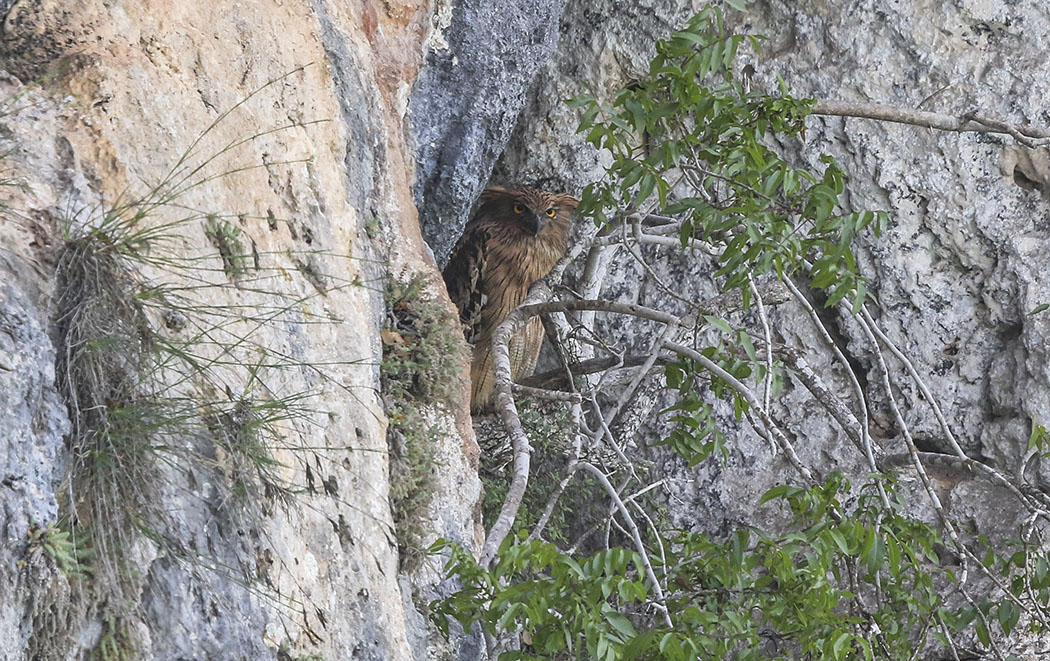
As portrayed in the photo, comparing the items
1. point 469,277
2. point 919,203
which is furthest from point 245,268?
point 919,203

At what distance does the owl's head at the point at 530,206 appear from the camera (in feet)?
13.0

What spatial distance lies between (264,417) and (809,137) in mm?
2626

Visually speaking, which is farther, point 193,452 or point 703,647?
point 703,647

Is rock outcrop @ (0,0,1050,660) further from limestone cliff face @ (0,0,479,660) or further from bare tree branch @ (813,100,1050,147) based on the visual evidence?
bare tree branch @ (813,100,1050,147)

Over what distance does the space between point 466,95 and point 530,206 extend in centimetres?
66

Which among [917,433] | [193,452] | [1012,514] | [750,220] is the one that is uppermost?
[750,220]

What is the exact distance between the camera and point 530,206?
3945 millimetres

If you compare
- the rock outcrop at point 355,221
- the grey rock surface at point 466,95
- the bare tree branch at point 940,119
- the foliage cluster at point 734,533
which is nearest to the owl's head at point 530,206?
the rock outcrop at point 355,221

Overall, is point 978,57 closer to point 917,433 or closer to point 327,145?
point 917,433

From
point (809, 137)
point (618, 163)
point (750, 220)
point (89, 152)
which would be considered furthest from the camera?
point (809, 137)

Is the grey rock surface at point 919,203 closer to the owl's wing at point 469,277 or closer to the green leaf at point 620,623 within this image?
the owl's wing at point 469,277

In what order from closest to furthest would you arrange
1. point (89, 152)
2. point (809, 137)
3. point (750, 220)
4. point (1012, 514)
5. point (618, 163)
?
point (89, 152) < point (750, 220) < point (618, 163) < point (1012, 514) < point (809, 137)

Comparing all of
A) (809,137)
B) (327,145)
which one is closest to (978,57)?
(809,137)

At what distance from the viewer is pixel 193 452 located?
167 cm
